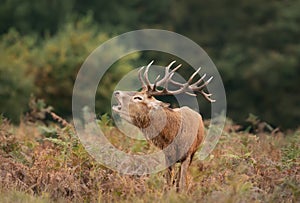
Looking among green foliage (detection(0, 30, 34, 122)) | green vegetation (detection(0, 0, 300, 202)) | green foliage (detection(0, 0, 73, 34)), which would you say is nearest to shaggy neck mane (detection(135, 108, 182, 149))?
green vegetation (detection(0, 0, 300, 202))

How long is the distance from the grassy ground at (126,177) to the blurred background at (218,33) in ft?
52.8

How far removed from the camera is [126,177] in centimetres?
1032

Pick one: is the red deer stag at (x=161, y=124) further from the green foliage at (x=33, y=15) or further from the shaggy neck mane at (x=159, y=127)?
the green foliage at (x=33, y=15)

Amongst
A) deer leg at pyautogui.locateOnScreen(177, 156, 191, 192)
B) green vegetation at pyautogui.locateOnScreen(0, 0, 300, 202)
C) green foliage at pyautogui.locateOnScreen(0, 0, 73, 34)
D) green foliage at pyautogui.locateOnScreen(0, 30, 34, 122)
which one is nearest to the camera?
green vegetation at pyautogui.locateOnScreen(0, 0, 300, 202)

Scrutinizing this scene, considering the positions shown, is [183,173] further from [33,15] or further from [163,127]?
[33,15]

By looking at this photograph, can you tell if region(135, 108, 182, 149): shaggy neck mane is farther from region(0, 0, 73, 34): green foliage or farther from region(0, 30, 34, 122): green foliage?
region(0, 0, 73, 34): green foliage

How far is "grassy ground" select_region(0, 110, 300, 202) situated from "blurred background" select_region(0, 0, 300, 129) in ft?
52.8

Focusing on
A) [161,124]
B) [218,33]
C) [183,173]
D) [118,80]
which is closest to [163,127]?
[161,124]

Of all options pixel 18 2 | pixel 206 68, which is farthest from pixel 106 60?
pixel 18 2

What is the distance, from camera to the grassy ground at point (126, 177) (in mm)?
9352

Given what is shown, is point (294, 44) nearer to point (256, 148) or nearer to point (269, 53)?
point (269, 53)

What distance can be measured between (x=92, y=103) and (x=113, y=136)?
10.8 meters

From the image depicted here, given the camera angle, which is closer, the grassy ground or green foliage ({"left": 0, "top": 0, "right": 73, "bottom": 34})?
the grassy ground

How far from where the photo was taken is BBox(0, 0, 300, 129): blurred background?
102ft
